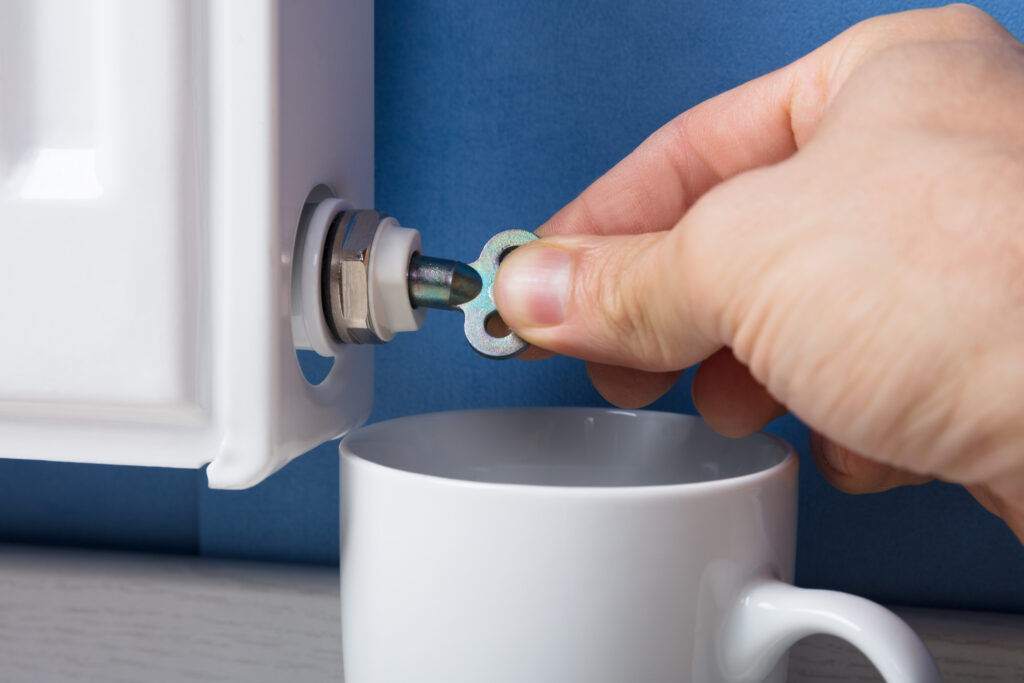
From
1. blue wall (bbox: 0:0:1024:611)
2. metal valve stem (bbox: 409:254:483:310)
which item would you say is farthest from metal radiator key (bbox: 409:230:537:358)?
blue wall (bbox: 0:0:1024:611)

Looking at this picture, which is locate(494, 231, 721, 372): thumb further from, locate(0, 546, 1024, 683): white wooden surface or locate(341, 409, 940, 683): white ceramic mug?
locate(0, 546, 1024, 683): white wooden surface

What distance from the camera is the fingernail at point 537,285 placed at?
29cm

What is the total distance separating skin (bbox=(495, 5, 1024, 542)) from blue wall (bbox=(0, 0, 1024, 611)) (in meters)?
0.13

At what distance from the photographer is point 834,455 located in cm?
36

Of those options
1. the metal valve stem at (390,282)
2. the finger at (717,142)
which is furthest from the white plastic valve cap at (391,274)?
the finger at (717,142)

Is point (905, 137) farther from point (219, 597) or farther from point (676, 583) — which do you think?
point (219, 597)

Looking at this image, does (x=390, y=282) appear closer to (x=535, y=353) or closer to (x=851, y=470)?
(x=535, y=353)

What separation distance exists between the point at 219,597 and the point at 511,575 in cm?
25

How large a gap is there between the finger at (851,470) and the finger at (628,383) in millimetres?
70

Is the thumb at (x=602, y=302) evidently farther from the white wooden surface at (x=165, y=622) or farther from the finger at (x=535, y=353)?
the white wooden surface at (x=165, y=622)

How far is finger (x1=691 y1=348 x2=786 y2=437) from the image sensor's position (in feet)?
1.13

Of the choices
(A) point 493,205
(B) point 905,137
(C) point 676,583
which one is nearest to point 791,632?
(C) point 676,583

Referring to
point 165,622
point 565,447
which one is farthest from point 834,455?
point 165,622

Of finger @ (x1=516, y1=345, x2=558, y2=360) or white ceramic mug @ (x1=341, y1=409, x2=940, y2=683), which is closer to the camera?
white ceramic mug @ (x1=341, y1=409, x2=940, y2=683)
